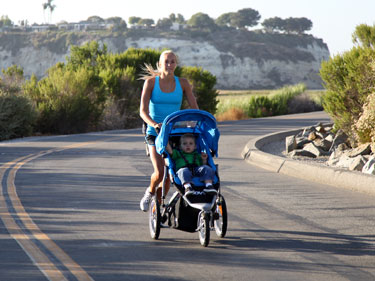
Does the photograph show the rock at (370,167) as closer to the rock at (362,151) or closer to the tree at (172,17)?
the rock at (362,151)

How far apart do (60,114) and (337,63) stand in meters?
15.2

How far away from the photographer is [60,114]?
29.7 meters

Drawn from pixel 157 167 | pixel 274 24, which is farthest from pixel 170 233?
pixel 274 24

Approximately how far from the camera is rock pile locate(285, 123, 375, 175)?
1347 cm

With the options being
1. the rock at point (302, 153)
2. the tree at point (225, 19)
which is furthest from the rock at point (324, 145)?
the tree at point (225, 19)

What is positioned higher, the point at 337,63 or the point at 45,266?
the point at 337,63

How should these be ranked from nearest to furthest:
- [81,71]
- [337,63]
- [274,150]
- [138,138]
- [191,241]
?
[191,241] < [337,63] < [274,150] < [138,138] < [81,71]

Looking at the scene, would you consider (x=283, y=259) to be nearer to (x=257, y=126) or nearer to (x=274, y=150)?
(x=274, y=150)

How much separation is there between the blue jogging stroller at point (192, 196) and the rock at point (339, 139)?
9551mm

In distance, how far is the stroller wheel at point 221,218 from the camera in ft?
25.6

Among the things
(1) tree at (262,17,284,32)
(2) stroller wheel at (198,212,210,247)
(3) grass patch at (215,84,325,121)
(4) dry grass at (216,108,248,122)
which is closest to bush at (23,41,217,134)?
(4) dry grass at (216,108,248,122)

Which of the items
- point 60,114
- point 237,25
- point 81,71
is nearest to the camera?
point 60,114

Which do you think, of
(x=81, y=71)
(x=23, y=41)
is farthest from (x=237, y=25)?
(x=81, y=71)

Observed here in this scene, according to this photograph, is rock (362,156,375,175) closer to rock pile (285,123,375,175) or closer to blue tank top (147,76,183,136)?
rock pile (285,123,375,175)
